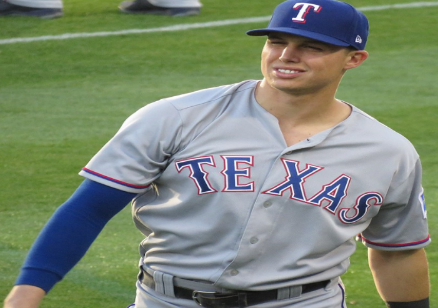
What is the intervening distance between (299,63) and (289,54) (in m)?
0.04

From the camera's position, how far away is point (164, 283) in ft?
9.06

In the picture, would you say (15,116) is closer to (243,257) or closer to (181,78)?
(181,78)

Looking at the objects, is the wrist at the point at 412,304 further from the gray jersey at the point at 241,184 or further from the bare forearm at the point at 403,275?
the gray jersey at the point at 241,184

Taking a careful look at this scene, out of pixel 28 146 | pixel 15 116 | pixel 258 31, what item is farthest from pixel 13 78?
pixel 258 31

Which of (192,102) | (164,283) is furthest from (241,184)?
(164,283)

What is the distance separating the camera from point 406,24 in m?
10.0

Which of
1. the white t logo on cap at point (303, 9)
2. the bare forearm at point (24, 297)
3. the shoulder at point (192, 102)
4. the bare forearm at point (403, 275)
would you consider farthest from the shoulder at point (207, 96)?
the bare forearm at point (403, 275)

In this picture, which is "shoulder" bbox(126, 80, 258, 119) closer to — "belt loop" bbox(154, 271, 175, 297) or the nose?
the nose

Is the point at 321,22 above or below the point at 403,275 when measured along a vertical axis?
above

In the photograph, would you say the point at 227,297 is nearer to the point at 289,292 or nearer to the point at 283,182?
the point at 289,292

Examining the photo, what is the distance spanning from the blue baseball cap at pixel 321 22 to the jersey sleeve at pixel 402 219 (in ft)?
1.41

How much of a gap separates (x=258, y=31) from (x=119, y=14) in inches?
296

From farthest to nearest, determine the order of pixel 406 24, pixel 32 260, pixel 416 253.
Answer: pixel 406 24 < pixel 416 253 < pixel 32 260

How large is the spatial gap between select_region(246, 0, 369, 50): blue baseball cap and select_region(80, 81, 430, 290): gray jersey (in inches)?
9.3
